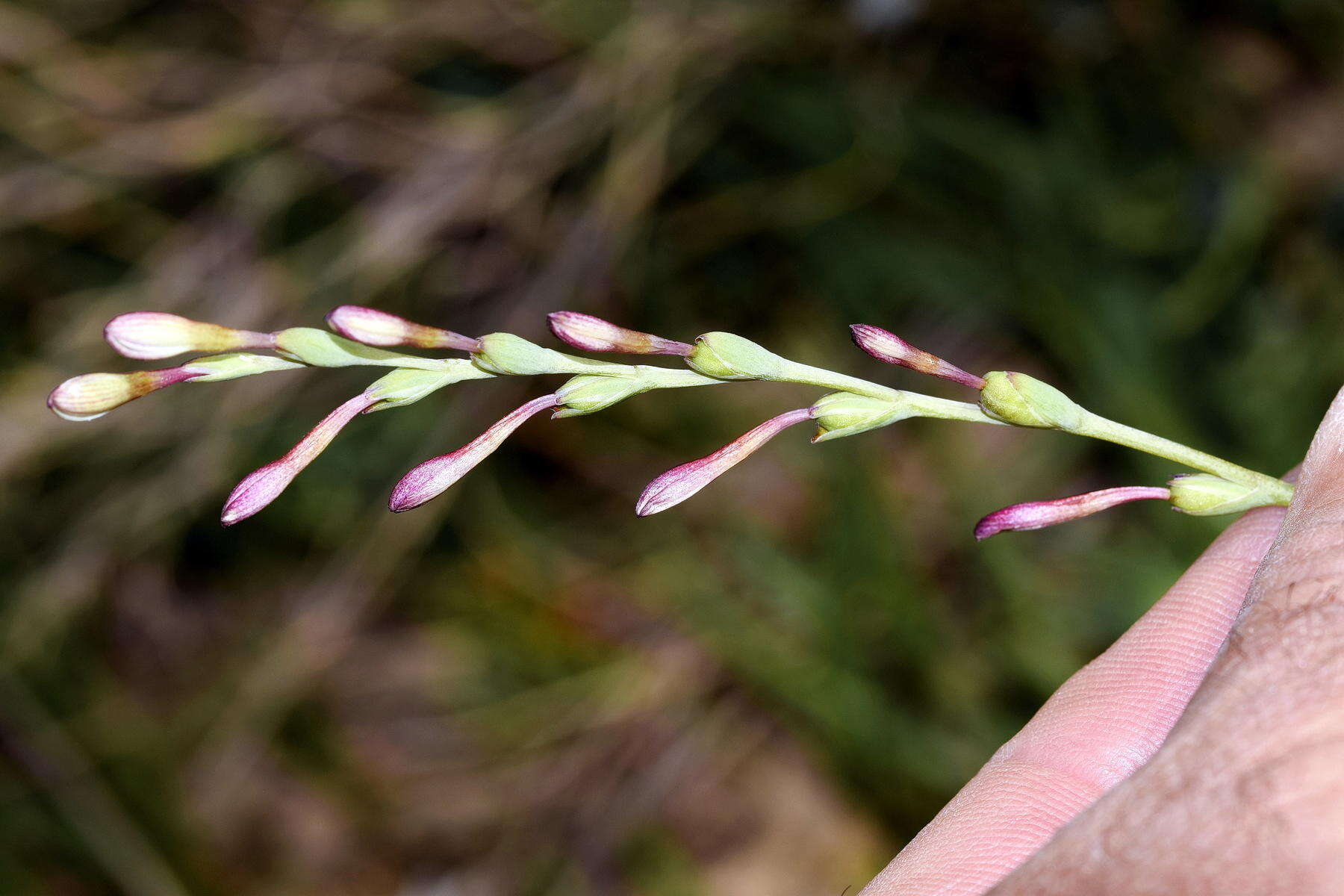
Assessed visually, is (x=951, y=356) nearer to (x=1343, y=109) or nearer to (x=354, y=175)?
(x=1343, y=109)

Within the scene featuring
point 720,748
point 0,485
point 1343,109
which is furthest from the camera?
point 720,748

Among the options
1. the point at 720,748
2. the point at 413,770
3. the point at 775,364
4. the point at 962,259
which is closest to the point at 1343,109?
the point at 962,259

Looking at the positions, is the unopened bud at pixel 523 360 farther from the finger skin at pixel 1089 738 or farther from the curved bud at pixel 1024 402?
the finger skin at pixel 1089 738

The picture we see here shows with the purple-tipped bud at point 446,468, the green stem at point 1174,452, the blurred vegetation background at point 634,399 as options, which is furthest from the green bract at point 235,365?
the blurred vegetation background at point 634,399

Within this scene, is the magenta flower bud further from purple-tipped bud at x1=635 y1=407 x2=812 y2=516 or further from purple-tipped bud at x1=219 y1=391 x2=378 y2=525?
purple-tipped bud at x1=635 y1=407 x2=812 y2=516

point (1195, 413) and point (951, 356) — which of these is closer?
point (1195, 413)

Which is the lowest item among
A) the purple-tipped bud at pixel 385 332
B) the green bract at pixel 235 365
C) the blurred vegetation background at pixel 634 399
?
the blurred vegetation background at pixel 634 399
